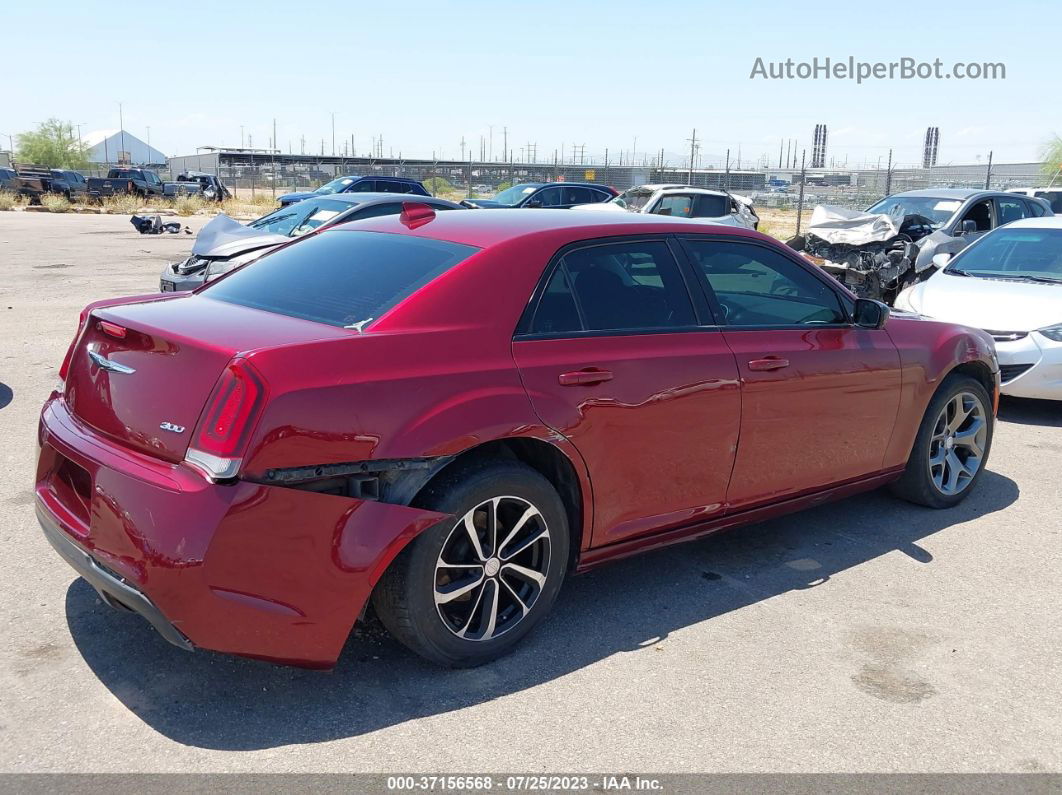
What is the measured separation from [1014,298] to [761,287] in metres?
4.52

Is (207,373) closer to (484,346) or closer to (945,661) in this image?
(484,346)

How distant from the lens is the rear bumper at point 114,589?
9.92ft

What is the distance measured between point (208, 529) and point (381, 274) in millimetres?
1314

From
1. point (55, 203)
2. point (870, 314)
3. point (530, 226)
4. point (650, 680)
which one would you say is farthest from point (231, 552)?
point (55, 203)

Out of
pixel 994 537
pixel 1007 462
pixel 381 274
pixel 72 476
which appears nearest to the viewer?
pixel 72 476

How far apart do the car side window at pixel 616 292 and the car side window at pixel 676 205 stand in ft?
49.7

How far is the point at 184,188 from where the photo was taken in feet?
149

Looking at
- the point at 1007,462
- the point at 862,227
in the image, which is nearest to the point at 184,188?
the point at 862,227

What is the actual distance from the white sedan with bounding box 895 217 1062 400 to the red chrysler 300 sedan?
10.9ft

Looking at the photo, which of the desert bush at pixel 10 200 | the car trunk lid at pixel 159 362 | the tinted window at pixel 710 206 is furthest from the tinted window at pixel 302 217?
the desert bush at pixel 10 200

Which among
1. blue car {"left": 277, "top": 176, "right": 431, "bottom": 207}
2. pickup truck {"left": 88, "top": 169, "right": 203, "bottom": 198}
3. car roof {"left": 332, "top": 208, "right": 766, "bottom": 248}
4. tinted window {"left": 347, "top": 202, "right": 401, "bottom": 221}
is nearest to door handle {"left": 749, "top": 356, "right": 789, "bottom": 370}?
car roof {"left": 332, "top": 208, "right": 766, "bottom": 248}

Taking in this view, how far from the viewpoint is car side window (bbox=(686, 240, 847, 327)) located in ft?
14.6

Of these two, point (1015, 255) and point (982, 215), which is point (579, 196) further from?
point (1015, 255)

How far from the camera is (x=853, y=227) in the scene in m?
12.6
